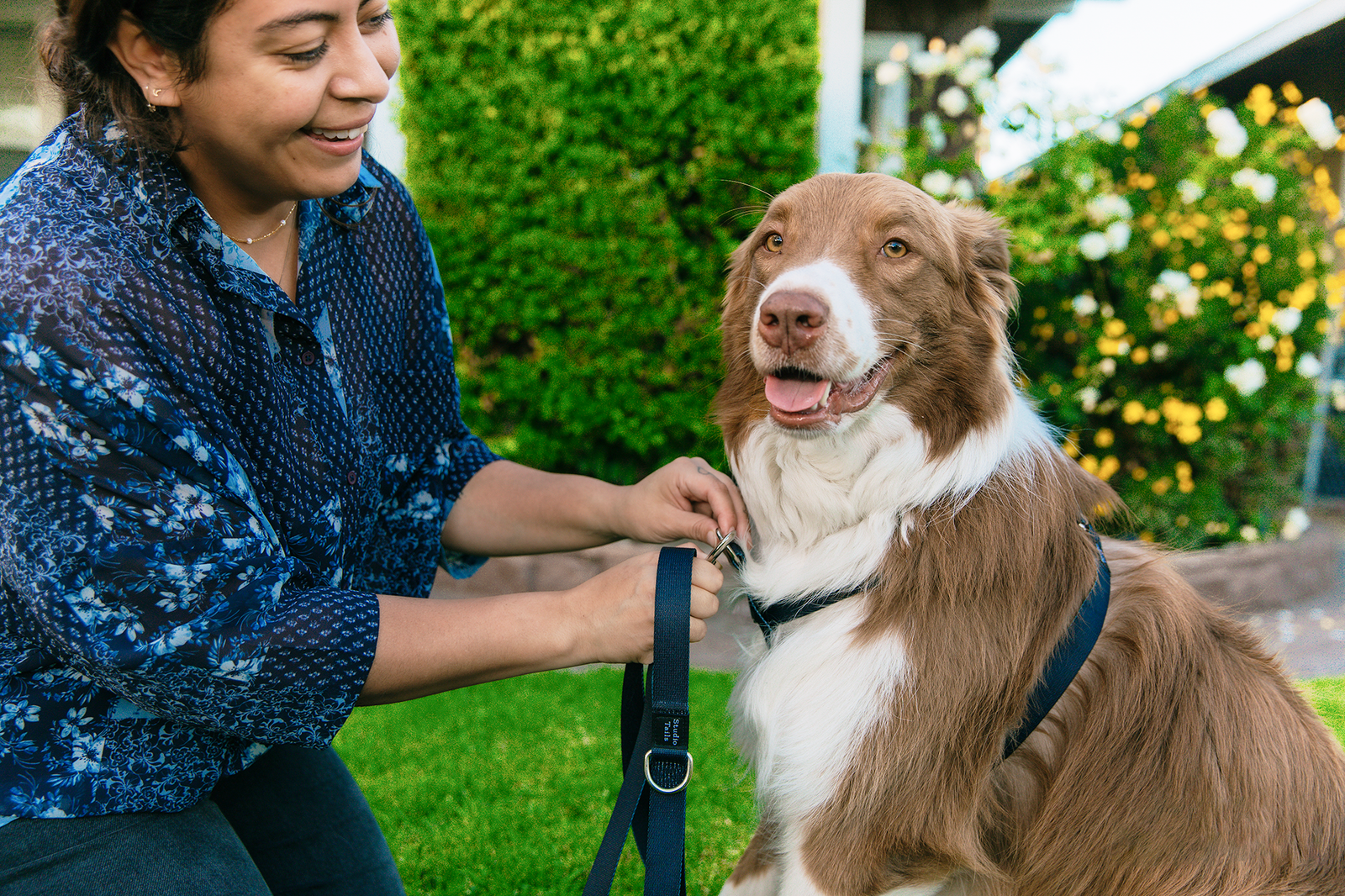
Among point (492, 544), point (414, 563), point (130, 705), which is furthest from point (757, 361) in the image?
point (130, 705)

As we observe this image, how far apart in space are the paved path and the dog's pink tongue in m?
3.06

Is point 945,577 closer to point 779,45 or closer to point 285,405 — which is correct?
point 285,405

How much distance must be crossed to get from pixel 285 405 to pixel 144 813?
805mm

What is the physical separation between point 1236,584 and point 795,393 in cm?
454

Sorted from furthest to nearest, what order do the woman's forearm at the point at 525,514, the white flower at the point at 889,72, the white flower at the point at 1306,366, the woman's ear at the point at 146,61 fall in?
the white flower at the point at 889,72 < the white flower at the point at 1306,366 < the woman's forearm at the point at 525,514 < the woman's ear at the point at 146,61

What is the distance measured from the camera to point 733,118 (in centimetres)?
509

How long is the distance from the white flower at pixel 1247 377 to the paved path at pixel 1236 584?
3.10 ft

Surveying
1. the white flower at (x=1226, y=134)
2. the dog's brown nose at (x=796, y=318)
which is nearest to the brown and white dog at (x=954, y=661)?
the dog's brown nose at (x=796, y=318)

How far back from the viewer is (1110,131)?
218 inches

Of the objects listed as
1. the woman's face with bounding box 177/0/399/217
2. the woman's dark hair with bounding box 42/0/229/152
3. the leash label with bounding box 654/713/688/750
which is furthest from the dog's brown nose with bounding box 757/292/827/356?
the woman's dark hair with bounding box 42/0/229/152

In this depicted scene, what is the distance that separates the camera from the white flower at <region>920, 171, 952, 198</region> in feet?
16.6

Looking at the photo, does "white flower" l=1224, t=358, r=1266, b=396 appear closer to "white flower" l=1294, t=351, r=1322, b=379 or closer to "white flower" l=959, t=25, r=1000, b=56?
"white flower" l=1294, t=351, r=1322, b=379

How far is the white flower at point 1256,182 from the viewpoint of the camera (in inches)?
202

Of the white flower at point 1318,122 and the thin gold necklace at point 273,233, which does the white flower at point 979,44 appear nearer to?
the white flower at point 1318,122
